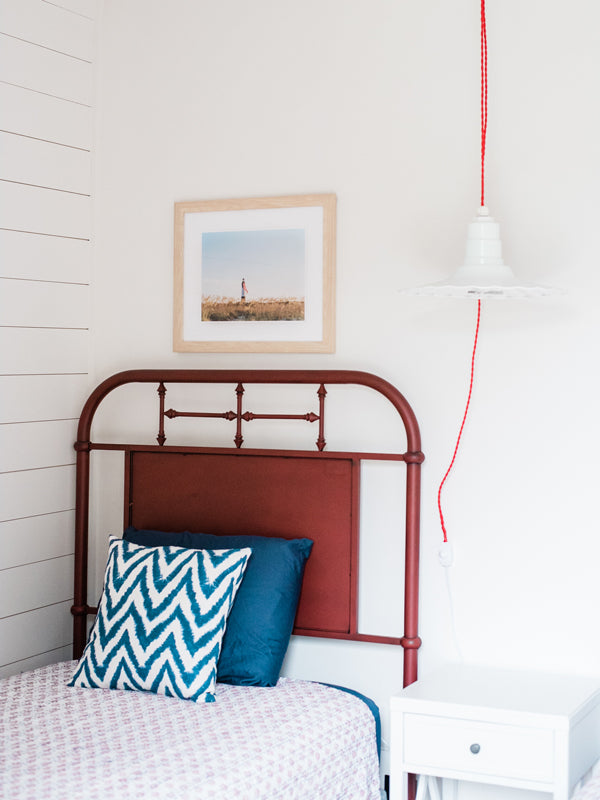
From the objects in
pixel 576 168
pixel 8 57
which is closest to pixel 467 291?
pixel 576 168

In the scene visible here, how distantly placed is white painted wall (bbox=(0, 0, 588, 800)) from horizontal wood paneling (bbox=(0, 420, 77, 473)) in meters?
0.03

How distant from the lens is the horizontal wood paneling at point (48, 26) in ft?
9.85

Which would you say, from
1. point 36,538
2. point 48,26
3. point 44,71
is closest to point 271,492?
point 36,538

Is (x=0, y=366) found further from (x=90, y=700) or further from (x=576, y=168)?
(x=576, y=168)

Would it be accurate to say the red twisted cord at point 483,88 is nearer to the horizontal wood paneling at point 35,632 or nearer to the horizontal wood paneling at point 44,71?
the horizontal wood paneling at point 44,71

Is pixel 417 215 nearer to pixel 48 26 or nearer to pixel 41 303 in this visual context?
pixel 41 303

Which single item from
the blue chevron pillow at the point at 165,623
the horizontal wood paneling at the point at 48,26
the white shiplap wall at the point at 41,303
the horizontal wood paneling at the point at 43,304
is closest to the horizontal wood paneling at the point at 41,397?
the white shiplap wall at the point at 41,303

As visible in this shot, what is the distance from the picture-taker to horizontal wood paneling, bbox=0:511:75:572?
302 centimetres

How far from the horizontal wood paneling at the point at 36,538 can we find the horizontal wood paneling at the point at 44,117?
45.7 inches

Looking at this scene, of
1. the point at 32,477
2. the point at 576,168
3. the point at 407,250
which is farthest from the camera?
the point at 32,477

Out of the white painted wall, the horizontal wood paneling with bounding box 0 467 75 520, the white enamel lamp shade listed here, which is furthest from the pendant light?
the horizontal wood paneling with bounding box 0 467 75 520

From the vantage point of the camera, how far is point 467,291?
257cm

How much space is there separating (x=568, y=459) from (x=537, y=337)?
0.33m

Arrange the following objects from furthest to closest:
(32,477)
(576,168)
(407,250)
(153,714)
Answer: (32,477)
(407,250)
(576,168)
(153,714)
